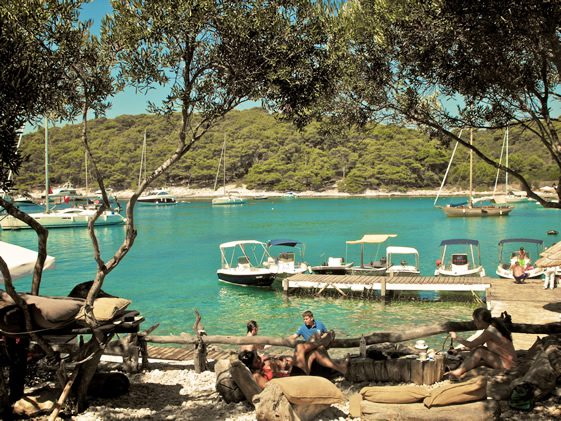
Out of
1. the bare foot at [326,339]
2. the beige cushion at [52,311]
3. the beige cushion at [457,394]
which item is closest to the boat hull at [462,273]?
the bare foot at [326,339]

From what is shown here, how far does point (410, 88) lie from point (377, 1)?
163 cm

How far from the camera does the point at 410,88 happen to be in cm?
948

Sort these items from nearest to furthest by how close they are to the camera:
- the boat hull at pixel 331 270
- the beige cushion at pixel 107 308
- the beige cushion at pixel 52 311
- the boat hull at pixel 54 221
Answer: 1. the beige cushion at pixel 52 311
2. the beige cushion at pixel 107 308
3. the boat hull at pixel 331 270
4. the boat hull at pixel 54 221

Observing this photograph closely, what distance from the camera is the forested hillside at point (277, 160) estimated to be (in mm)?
111625

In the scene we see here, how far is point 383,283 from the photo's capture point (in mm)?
21953

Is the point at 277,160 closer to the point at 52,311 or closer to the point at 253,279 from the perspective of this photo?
the point at 253,279

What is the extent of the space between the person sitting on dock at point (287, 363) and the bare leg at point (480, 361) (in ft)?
5.70

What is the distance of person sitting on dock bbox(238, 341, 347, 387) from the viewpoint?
8.08 meters

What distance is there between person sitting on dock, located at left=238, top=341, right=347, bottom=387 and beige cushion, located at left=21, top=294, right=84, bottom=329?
2698 mm

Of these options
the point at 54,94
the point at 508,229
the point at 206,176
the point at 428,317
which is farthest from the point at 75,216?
the point at 206,176

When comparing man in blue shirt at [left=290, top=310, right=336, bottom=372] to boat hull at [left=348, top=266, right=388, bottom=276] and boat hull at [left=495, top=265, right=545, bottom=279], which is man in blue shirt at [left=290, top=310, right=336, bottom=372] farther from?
boat hull at [left=348, top=266, right=388, bottom=276]

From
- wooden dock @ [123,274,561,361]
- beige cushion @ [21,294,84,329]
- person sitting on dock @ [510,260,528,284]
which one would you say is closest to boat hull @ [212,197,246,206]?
wooden dock @ [123,274,561,361]

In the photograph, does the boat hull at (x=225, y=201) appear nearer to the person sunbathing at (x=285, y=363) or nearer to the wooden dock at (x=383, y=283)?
the wooden dock at (x=383, y=283)

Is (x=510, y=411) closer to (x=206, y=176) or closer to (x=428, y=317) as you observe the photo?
(x=428, y=317)
